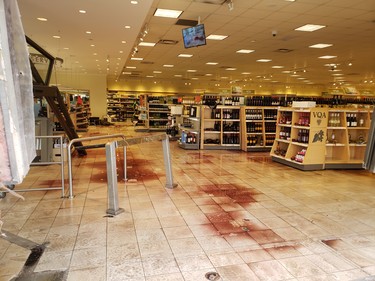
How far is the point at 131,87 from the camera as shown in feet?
82.0

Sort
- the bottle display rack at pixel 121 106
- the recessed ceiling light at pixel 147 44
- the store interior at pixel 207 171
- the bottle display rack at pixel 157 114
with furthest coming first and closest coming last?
the bottle display rack at pixel 121 106 < the bottle display rack at pixel 157 114 < the recessed ceiling light at pixel 147 44 < the store interior at pixel 207 171

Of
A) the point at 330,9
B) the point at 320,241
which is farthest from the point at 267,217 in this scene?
the point at 330,9

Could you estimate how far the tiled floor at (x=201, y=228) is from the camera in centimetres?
267

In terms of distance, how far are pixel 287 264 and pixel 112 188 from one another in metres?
2.38

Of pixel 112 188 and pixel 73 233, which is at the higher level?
pixel 112 188

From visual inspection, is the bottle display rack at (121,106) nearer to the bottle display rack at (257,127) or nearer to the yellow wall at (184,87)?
the yellow wall at (184,87)

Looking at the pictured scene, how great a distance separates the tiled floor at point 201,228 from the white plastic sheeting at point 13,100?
1926 millimetres

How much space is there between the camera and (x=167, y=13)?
23.3 feet

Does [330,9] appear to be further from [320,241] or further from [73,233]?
[73,233]

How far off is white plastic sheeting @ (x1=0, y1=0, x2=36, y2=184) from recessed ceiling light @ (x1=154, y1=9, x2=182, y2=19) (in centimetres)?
658

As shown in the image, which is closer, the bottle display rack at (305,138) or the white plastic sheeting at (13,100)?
the white plastic sheeting at (13,100)

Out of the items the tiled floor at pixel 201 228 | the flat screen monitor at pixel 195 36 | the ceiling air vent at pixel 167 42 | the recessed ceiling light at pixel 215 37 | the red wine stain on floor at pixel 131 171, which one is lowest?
the tiled floor at pixel 201 228

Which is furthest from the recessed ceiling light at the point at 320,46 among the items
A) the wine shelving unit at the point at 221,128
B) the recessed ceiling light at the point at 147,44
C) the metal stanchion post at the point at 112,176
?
the metal stanchion post at the point at 112,176

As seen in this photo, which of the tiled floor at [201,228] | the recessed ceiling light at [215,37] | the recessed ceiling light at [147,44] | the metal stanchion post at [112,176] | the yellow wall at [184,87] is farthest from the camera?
the yellow wall at [184,87]
